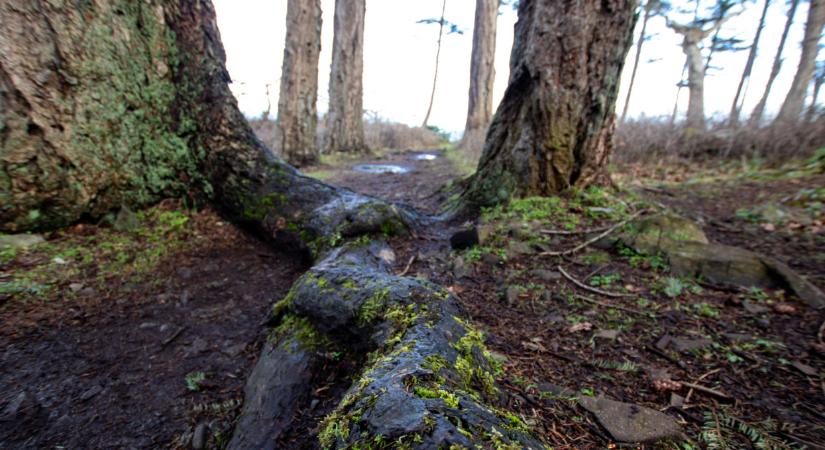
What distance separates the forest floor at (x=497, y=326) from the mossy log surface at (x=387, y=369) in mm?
264

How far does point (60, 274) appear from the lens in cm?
253

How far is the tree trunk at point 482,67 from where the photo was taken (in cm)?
1386

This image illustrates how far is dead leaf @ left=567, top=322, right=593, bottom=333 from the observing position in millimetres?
2266

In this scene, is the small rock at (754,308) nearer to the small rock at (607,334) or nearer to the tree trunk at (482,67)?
the small rock at (607,334)

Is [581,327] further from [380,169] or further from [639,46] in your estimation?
[639,46]

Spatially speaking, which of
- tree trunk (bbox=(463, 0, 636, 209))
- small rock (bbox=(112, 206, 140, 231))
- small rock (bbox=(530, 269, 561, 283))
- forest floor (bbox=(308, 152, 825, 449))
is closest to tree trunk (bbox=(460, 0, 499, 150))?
tree trunk (bbox=(463, 0, 636, 209))

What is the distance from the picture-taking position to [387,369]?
4.09 feet

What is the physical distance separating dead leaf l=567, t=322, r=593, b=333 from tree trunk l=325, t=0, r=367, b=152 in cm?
1160

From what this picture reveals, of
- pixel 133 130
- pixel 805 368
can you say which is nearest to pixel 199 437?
pixel 133 130

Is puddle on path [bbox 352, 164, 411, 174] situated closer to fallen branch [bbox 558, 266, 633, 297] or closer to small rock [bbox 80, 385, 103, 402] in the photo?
fallen branch [bbox 558, 266, 633, 297]

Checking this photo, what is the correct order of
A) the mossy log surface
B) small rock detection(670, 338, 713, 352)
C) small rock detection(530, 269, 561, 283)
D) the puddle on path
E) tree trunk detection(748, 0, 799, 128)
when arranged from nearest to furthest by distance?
the mossy log surface, small rock detection(670, 338, 713, 352), small rock detection(530, 269, 561, 283), the puddle on path, tree trunk detection(748, 0, 799, 128)

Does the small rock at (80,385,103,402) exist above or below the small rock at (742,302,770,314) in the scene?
below

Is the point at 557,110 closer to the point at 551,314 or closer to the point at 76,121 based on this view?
the point at 551,314

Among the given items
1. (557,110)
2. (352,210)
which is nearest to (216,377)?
(352,210)
